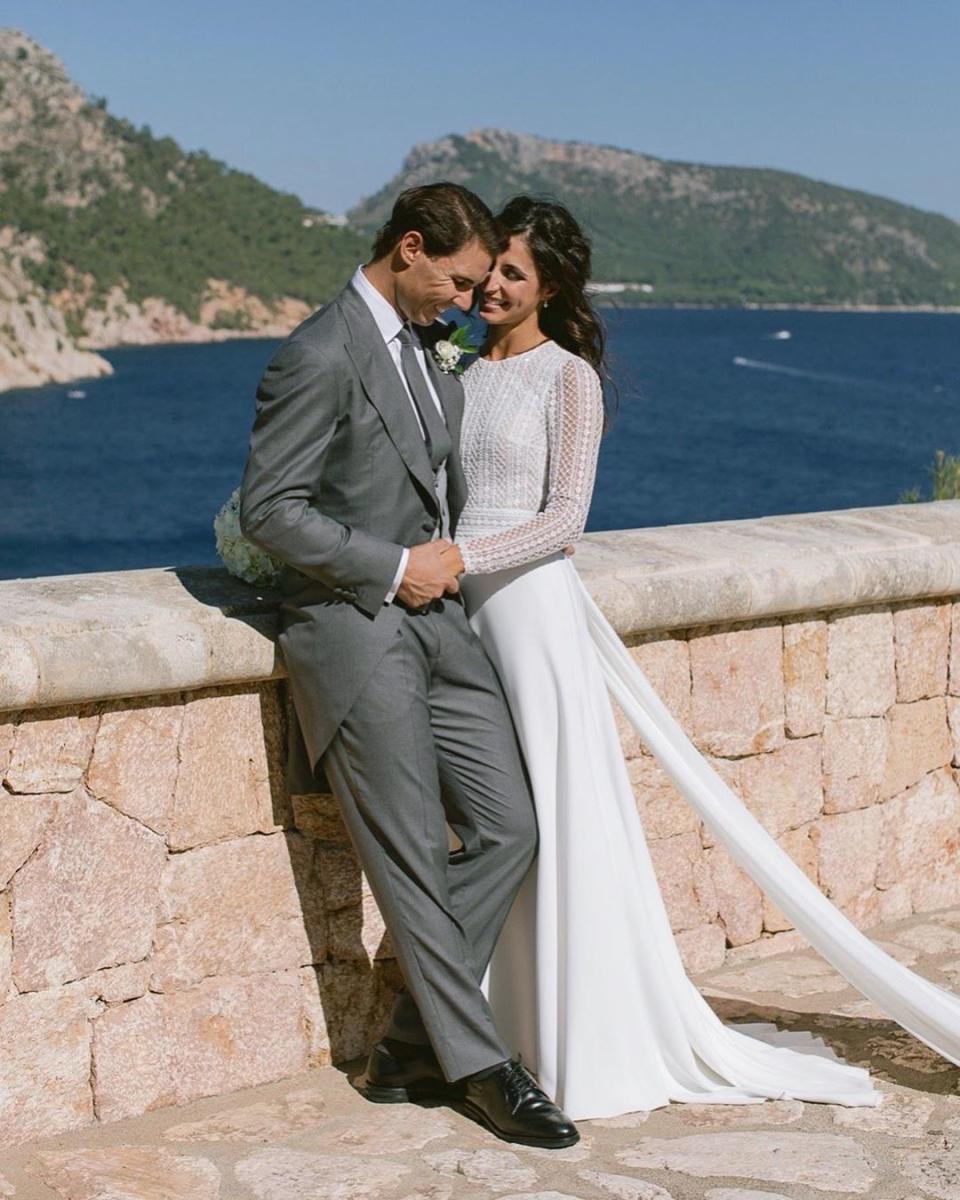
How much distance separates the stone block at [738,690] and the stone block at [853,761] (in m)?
0.20

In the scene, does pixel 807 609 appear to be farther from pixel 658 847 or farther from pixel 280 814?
pixel 280 814

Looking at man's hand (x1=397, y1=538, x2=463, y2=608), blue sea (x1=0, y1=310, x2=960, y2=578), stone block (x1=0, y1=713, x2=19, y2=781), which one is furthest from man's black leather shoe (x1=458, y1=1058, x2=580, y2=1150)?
blue sea (x1=0, y1=310, x2=960, y2=578)

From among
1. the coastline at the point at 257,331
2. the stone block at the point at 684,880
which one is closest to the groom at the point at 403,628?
the stone block at the point at 684,880

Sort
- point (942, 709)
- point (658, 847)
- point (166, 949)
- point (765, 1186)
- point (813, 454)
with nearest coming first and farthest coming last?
point (765, 1186) → point (166, 949) → point (658, 847) → point (942, 709) → point (813, 454)

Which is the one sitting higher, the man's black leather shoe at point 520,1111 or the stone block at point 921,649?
the stone block at point 921,649

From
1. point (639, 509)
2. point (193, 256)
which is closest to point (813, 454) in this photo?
point (639, 509)

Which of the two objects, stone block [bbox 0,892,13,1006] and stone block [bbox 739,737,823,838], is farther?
stone block [bbox 739,737,823,838]

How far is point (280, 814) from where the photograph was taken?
3.56m

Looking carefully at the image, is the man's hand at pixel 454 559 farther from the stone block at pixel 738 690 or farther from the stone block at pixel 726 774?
the stone block at pixel 726 774

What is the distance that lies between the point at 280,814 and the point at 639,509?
1840 inches

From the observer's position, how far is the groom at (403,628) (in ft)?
10.2

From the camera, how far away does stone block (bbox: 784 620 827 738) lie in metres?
4.36

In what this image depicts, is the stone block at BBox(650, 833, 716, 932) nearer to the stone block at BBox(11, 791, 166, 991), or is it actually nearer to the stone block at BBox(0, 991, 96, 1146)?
the stone block at BBox(11, 791, 166, 991)

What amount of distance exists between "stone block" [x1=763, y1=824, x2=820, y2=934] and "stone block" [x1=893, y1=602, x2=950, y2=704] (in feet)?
1.59
